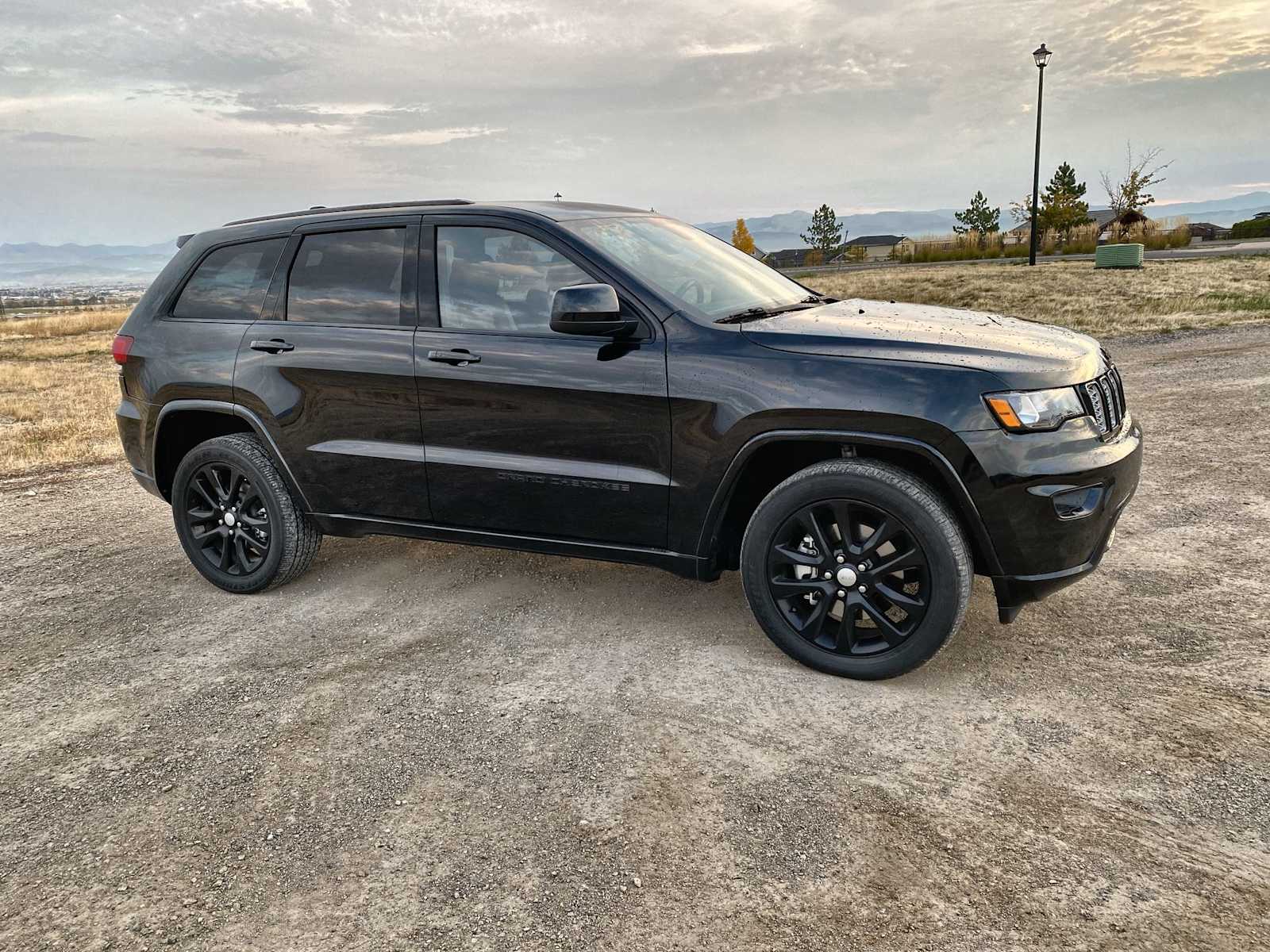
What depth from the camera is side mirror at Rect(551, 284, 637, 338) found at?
3.53 metres

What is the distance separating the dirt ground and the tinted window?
1.43 meters

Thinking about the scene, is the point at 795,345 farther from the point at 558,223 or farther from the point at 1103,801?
the point at 1103,801

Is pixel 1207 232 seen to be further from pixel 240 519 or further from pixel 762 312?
pixel 240 519

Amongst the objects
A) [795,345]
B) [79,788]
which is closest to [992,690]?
[795,345]

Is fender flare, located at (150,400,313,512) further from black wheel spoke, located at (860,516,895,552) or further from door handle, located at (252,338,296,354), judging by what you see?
black wheel spoke, located at (860,516,895,552)

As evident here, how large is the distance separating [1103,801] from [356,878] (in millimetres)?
2183

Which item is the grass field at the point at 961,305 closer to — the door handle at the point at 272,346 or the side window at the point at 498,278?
the door handle at the point at 272,346

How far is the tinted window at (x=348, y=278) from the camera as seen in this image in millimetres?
4301

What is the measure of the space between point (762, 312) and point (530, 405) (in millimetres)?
1078

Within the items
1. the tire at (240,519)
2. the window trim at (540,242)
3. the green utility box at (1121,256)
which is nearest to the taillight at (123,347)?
the tire at (240,519)

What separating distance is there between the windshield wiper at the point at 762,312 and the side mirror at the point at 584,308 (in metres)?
0.45

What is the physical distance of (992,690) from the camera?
349cm

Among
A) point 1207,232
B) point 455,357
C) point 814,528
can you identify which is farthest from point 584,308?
point 1207,232

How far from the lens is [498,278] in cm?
410
